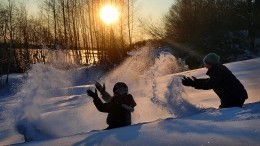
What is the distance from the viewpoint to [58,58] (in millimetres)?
39875

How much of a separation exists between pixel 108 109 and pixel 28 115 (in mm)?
2787

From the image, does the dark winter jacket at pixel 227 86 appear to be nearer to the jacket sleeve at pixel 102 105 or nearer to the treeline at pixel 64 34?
the jacket sleeve at pixel 102 105

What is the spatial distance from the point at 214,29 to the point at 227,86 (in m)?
29.0

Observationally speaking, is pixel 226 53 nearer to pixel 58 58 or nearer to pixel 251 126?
pixel 58 58

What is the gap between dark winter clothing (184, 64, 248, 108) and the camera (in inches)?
239

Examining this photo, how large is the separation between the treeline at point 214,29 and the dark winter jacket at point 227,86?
25.0 metres

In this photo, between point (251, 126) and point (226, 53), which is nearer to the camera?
point (251, 126)

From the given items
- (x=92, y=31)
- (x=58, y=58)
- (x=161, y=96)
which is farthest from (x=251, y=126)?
(x=92, y=31)

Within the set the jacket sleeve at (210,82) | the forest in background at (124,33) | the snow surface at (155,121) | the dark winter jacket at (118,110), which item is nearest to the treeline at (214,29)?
the forest in background at (124,33)

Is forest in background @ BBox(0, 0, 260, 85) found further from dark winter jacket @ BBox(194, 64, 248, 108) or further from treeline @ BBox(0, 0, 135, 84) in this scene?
dark winter jacket @ BBox(194, 64, 248, 108)

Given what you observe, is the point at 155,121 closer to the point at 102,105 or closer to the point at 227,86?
the point at 102,105

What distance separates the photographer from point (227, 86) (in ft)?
20.2

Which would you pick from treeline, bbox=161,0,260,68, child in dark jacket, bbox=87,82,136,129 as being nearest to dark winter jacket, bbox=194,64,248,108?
child in dark jacket, bbox=87,82,136,129

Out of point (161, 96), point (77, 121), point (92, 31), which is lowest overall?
point (77, 121)
